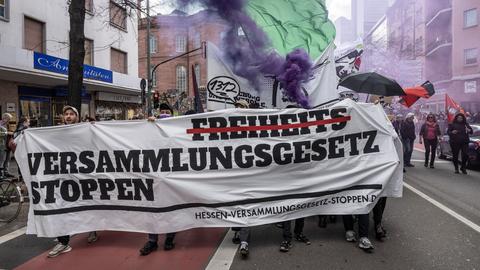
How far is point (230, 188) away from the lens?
504cm

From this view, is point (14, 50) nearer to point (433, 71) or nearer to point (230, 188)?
point (230, 188)

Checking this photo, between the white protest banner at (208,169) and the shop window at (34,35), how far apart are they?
1316 cm

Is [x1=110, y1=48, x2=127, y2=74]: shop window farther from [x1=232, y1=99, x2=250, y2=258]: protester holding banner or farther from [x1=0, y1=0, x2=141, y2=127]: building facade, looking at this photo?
[x1=232, y1=99, x2=250, y2=258]: protester holding banner

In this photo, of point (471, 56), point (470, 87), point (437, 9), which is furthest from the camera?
point (437, 9)

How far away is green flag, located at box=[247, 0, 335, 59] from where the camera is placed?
8.01 metres

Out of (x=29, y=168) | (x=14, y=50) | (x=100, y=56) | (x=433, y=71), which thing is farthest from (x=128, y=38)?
(x=433, y=71)

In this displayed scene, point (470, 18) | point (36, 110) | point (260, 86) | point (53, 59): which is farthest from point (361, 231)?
point (470, 18)

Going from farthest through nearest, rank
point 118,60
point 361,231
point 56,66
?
point 118,60 → point 56,66 → point 361,231

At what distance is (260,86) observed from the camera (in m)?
8.05

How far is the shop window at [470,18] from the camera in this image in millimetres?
32628

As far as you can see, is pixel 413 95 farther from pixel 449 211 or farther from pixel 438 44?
pixel 438 44

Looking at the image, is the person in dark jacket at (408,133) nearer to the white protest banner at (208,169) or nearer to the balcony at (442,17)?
the white protest banner at (208,169)

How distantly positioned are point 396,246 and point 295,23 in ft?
15.3

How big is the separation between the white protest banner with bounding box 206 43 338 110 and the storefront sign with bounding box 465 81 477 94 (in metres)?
29.8
